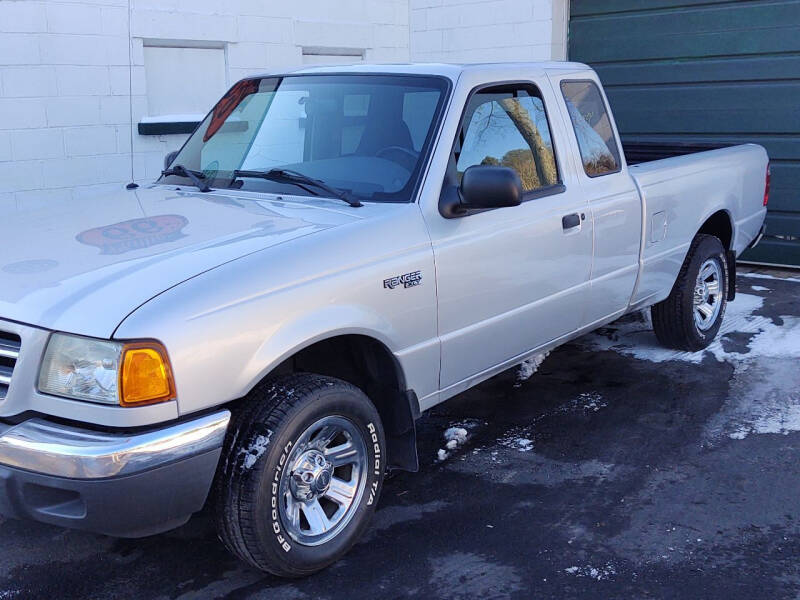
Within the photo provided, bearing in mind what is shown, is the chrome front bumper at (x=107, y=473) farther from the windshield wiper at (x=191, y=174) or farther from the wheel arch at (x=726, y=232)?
the wheel arch at (x=726, y=232)

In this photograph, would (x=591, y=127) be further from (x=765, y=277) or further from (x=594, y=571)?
(x=765, y=277)

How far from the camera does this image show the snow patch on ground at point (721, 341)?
6.12 m

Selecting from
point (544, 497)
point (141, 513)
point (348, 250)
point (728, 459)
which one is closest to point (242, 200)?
point (348, 250)

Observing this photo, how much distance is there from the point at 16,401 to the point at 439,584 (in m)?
1.61

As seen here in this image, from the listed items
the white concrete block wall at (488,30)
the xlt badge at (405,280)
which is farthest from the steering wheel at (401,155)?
the white concrete block wall at (488,30)

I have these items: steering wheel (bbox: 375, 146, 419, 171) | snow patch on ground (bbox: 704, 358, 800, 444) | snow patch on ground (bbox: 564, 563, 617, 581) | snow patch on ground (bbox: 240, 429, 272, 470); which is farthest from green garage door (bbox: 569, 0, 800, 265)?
snow patch on ground (bbox: 240, 429, 272, 470)

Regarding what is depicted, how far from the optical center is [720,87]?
8.62 meters

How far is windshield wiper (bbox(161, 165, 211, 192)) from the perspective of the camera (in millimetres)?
Result: 4352

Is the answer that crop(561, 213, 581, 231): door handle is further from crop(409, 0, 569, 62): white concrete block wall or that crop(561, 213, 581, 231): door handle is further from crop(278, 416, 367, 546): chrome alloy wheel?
crop(409, 0, 569, 62): white concrete block wall

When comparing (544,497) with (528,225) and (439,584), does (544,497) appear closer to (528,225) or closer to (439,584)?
(439,584)

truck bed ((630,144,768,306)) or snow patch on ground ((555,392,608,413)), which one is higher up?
truck bed ((630,144,768,306))

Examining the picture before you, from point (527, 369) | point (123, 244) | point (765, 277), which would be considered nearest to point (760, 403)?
point (527, 369)

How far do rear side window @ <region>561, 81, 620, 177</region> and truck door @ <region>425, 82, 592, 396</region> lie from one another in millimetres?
203

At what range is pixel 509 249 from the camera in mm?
4195
